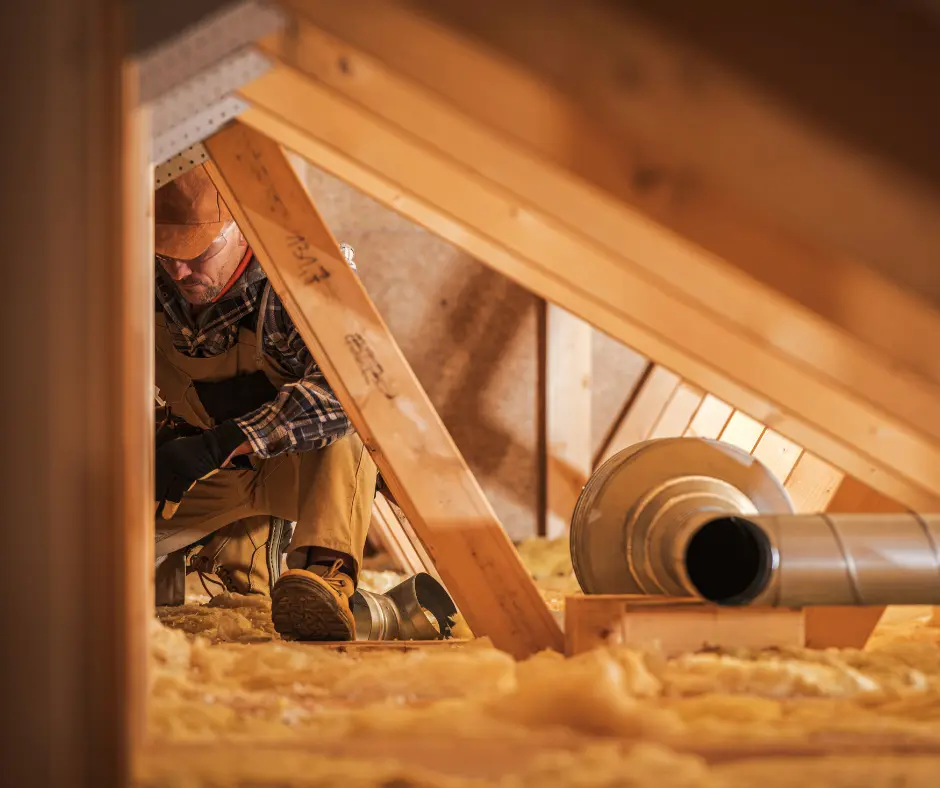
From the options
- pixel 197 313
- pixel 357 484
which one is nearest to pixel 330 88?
pixel 357 484

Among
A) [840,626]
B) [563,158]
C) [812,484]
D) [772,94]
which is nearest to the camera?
[772,94]

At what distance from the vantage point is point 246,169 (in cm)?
150

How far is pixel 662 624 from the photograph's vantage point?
147cm

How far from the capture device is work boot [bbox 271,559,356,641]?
1.78 m

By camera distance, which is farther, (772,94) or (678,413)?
(678,413)

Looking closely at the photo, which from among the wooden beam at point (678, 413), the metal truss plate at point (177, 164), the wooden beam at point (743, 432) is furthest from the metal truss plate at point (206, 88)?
the wooden beam at point (678, 413)

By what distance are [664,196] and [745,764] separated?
24.2 inches

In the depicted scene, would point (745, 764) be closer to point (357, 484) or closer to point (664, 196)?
point (664, 196)

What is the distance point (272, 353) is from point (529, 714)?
1.37 meters

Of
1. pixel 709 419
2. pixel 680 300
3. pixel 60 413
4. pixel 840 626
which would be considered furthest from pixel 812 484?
pixel 60 413

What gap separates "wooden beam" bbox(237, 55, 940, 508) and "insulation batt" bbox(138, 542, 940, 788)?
0.36 m

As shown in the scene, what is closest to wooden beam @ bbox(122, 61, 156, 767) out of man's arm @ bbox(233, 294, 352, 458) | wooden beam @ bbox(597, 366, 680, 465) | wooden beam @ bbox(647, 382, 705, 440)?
man's arm @ bbox(233, 294, 352, 458)

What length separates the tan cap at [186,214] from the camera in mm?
1968

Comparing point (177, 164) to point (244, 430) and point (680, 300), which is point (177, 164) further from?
point (680, 300)
